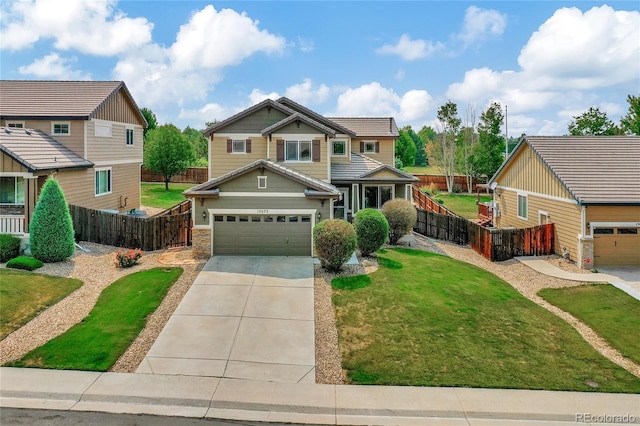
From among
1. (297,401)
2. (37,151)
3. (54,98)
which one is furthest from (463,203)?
(297,401)

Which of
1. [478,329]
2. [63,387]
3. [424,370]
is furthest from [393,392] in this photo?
[63,387]

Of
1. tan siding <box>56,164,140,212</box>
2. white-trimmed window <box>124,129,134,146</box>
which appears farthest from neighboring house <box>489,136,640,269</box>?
white-trimmed window <box>124,129,134,146</box>

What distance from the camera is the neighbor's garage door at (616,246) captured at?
750 inches

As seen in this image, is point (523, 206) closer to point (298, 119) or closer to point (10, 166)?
point (298, 119)

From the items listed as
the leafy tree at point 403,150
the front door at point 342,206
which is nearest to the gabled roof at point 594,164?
the front door at point 342,206

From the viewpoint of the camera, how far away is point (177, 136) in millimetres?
41844

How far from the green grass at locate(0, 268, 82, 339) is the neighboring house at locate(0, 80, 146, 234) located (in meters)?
4.76

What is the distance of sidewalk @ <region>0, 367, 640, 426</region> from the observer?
27.3 feet

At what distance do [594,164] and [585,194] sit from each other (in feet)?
9.87

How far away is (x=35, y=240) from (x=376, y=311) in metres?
13.4

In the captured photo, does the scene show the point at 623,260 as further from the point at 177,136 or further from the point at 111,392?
the point at 177,136

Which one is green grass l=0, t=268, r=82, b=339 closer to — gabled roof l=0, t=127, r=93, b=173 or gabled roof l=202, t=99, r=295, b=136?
gabled roof l=0, t=127, r=93, b=173

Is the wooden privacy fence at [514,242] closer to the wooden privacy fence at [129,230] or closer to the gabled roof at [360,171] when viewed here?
the gabled roof at [360,171]

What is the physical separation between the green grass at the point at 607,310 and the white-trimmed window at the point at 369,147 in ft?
62.8
